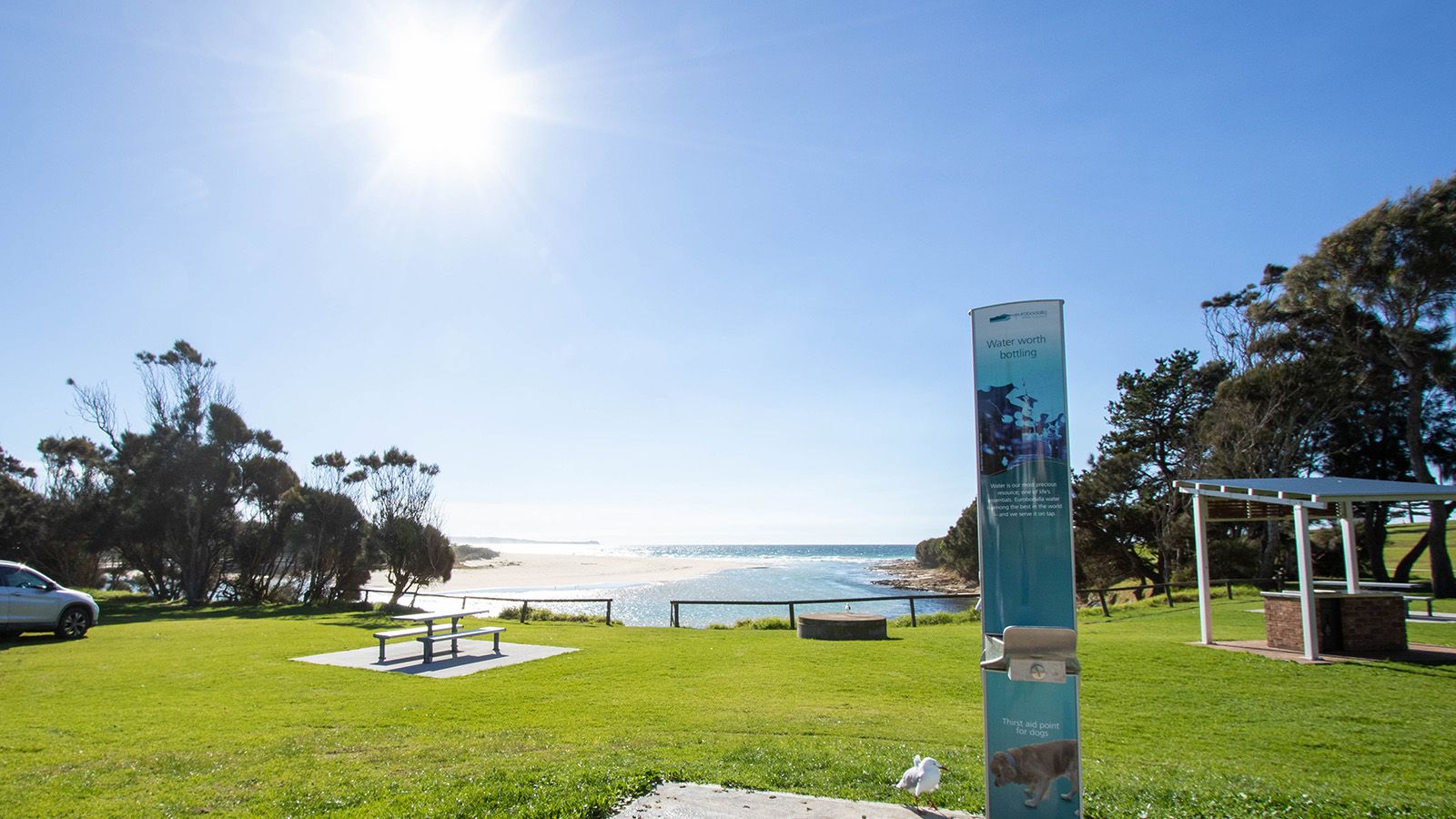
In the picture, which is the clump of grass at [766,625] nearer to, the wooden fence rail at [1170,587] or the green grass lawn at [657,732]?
the green grass lawn at [657,732]

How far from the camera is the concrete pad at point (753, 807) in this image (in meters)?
3.99

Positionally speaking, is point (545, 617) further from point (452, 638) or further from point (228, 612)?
point (228, 612)

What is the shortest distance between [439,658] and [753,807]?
9.37m

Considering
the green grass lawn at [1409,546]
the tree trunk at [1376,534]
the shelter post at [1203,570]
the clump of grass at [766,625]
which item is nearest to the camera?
the shelter post at [1203,570]

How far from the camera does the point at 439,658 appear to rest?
469 inches

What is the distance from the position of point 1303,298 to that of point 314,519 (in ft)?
123

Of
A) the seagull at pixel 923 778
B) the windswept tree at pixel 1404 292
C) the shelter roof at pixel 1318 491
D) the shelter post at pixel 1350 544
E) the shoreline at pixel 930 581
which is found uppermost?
the windswept tree at pixel 1404 292

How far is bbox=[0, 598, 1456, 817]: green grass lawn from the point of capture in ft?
14.8

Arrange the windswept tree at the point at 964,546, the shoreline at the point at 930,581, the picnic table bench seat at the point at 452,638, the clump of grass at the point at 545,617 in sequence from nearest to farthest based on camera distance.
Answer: the picnic table bench seat at the point at 452,638, the clump of grass at the point at 545,617, the windswept tree at the point at 964,546, the shoreline at the point at 930,581

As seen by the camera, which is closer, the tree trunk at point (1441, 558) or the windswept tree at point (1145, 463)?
the tree trunk at point (1441, 558)

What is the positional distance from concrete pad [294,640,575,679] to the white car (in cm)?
Result: 627

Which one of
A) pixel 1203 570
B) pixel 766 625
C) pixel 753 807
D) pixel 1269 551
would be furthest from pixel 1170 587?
pixel 753 807

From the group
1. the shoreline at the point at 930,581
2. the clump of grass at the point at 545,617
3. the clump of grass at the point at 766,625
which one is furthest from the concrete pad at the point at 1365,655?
the shoreline at the point at 930,581

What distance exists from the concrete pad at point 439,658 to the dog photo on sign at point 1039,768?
27.0 ft
